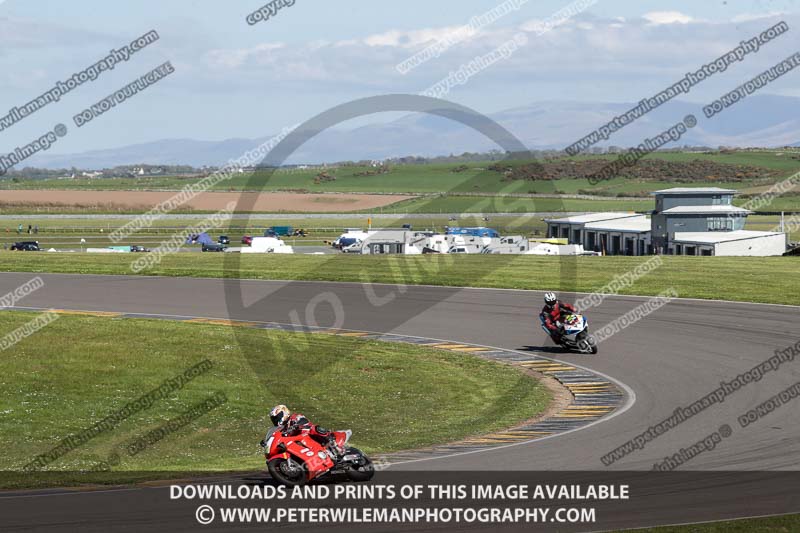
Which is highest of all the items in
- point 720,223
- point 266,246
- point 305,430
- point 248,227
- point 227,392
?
point 248,227

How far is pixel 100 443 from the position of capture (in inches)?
856

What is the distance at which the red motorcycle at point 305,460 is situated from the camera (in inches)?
622

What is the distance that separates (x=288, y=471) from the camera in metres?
15.7

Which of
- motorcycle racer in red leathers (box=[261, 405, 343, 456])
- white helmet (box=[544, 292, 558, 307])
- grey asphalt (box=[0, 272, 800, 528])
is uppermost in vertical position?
white helmet (box=[544, 292, 558, 307])

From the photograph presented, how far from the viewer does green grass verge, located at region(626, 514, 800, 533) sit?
43.9 ft

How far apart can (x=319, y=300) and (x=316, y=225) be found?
79700 millimetres

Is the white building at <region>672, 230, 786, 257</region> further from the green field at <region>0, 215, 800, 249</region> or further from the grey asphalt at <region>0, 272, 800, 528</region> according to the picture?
the green field at <region>0, 215, 800, 249</region>

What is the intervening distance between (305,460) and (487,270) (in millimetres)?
37807

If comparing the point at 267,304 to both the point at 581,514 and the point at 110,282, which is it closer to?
the point at 110,282

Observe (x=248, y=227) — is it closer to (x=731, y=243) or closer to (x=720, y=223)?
(x=720, y=223)

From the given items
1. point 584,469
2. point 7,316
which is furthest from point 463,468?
point 7,316

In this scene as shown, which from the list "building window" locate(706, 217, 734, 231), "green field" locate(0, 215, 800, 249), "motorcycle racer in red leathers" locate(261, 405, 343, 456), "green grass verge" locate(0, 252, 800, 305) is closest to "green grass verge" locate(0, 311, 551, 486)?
"motorcycle racer in red leathers" locate(261, 405, 343, 456)

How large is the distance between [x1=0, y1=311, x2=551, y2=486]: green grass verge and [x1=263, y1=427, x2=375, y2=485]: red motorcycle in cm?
251

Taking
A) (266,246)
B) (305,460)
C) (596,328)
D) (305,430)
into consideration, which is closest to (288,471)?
(305,460)
